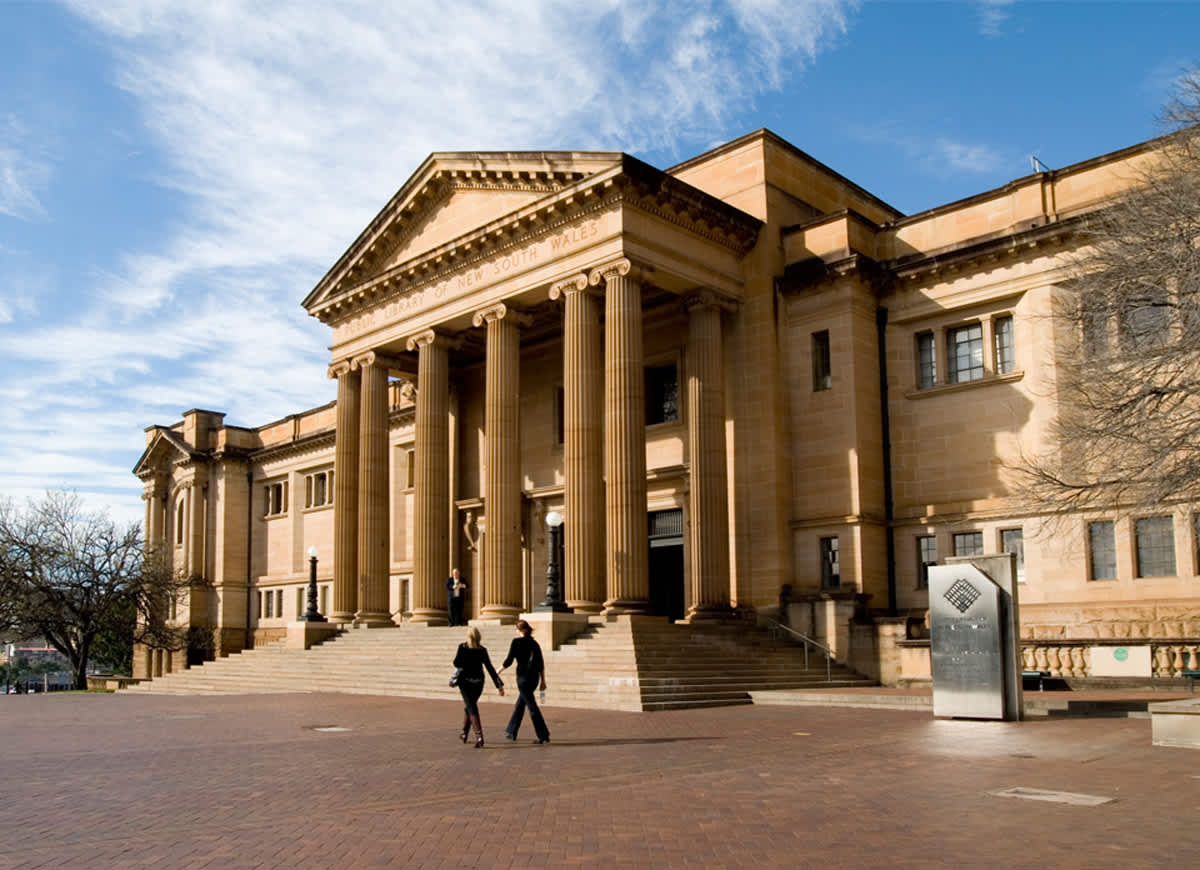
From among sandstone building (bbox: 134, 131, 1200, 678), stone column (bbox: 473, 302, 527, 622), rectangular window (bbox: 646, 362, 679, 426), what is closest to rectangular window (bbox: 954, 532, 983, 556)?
sandstone building (bbox: 134, 131, 1200, 678)

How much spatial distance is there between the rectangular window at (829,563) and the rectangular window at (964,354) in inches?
209

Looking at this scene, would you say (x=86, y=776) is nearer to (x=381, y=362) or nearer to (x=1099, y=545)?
(x=1099, y=545)

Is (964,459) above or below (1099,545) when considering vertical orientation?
above

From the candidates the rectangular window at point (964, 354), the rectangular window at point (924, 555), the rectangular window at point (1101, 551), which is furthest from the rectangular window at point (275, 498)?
the rectangular window at point (1101, 551)

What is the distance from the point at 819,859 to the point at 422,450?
27026 millimetres

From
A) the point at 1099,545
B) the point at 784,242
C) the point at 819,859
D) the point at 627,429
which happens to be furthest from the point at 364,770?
the point at 784,242

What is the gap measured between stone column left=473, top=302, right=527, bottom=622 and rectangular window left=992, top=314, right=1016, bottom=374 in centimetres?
1264

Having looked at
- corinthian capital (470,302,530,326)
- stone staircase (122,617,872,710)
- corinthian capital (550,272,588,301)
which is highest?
corinthian capital (550,272,588,301)

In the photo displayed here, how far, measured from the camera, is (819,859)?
25.8 feet

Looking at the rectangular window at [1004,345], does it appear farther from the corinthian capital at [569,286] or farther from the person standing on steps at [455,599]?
the person standing on steps at [455,599]

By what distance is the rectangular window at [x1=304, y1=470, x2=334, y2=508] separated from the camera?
52156mm

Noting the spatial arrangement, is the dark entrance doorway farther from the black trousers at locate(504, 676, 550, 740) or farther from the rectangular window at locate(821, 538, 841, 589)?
the black trousers at locate(504, 676, 550, 740)

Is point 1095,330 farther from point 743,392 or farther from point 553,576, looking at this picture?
point 553,576

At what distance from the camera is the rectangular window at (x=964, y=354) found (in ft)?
96.5
